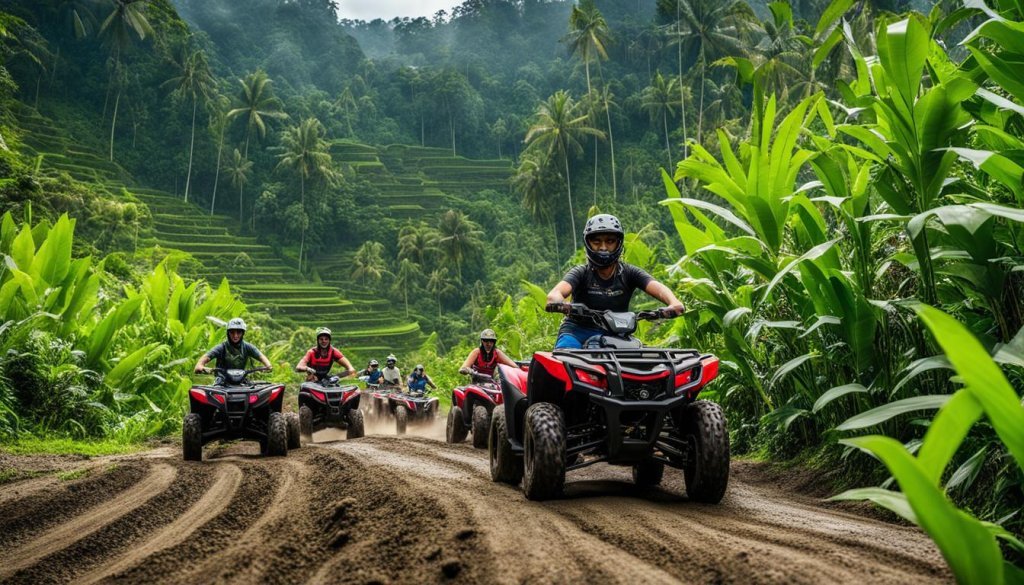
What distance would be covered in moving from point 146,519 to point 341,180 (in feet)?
227

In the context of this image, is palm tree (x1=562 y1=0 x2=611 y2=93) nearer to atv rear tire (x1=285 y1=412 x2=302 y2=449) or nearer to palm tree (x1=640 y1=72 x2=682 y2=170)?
palm tree (x1=640 y1=72 x2=682 y2=170)

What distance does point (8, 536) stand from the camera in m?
4.14

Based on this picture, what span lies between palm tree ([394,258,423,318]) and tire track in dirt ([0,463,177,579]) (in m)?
54.4

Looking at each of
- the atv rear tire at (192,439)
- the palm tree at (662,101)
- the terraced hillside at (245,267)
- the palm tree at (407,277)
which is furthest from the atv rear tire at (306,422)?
the palm tree at (662,101)

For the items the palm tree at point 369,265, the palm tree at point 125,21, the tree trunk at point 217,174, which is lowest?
the palm tree at point 369,265

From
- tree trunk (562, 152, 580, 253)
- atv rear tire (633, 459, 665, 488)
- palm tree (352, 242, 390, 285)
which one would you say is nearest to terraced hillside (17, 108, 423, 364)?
palm tree (352, 242, 390, 285)

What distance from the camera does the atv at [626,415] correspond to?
3.93 m

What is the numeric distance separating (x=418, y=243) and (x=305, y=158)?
42.6ft

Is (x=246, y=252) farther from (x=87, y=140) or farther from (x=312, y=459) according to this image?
(x=312, y=459)

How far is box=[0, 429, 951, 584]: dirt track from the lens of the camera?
261 cm

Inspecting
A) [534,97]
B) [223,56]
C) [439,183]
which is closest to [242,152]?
[439,183]

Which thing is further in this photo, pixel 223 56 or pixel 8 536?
pixel 223 56

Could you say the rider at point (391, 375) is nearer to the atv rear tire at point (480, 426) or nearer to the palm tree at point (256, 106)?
the atv rear tire at point (480, 426)

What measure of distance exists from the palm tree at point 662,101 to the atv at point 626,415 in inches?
2314
